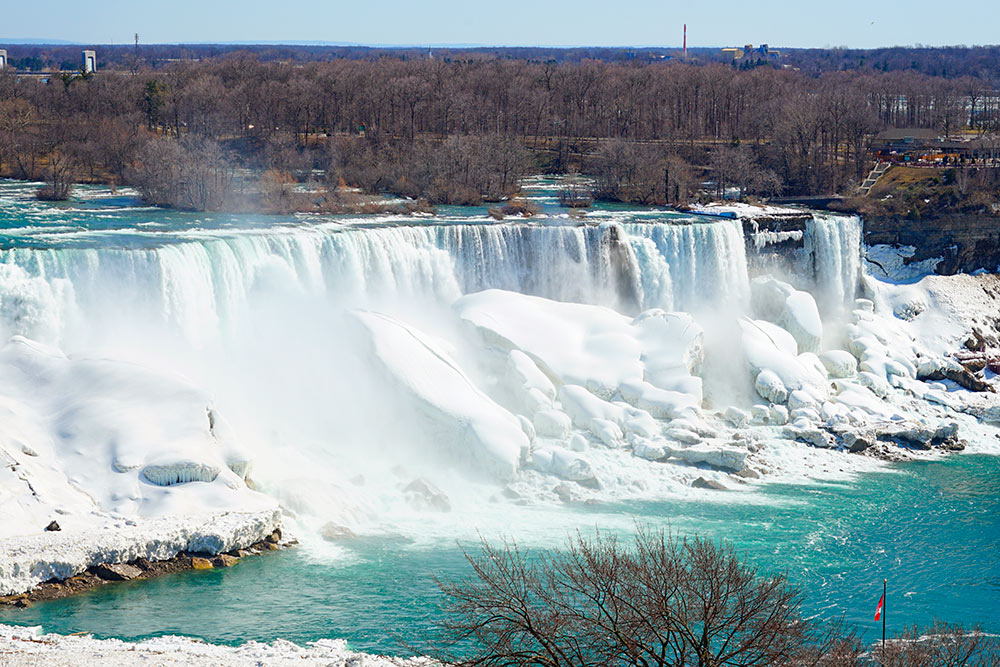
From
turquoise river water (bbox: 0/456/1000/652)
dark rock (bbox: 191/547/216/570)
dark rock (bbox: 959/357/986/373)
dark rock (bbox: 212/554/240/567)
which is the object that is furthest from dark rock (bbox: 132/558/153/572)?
dark rock (bbox: 959/357/986/373)

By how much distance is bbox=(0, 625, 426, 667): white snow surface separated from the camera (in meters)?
15.4

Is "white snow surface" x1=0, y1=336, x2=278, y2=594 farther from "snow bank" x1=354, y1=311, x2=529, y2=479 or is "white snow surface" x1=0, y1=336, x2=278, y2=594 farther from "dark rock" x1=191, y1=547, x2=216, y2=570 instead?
"snow bank" x1=354, y1=311, x2=529, y2=479

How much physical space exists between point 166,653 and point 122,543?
386 centimetres

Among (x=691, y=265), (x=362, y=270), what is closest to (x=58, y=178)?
(x=362, y=270)

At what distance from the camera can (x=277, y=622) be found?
1792cm

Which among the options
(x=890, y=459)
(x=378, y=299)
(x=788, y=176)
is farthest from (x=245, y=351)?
(x=788, y=176)

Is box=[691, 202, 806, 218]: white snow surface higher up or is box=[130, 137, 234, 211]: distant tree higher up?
box=[130, 137, 234, 211]: distant tree

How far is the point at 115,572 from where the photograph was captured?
19172 mm

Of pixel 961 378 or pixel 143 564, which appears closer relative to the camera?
pixel 143 564

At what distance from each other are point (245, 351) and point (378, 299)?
4833mm

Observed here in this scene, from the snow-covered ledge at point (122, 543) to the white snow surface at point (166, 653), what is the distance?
162 cm

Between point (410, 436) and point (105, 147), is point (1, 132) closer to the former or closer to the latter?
point (105, 147)

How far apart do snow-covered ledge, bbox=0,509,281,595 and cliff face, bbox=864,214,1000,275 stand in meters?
29.0

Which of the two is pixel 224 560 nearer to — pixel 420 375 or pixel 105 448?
pixel 105 448
